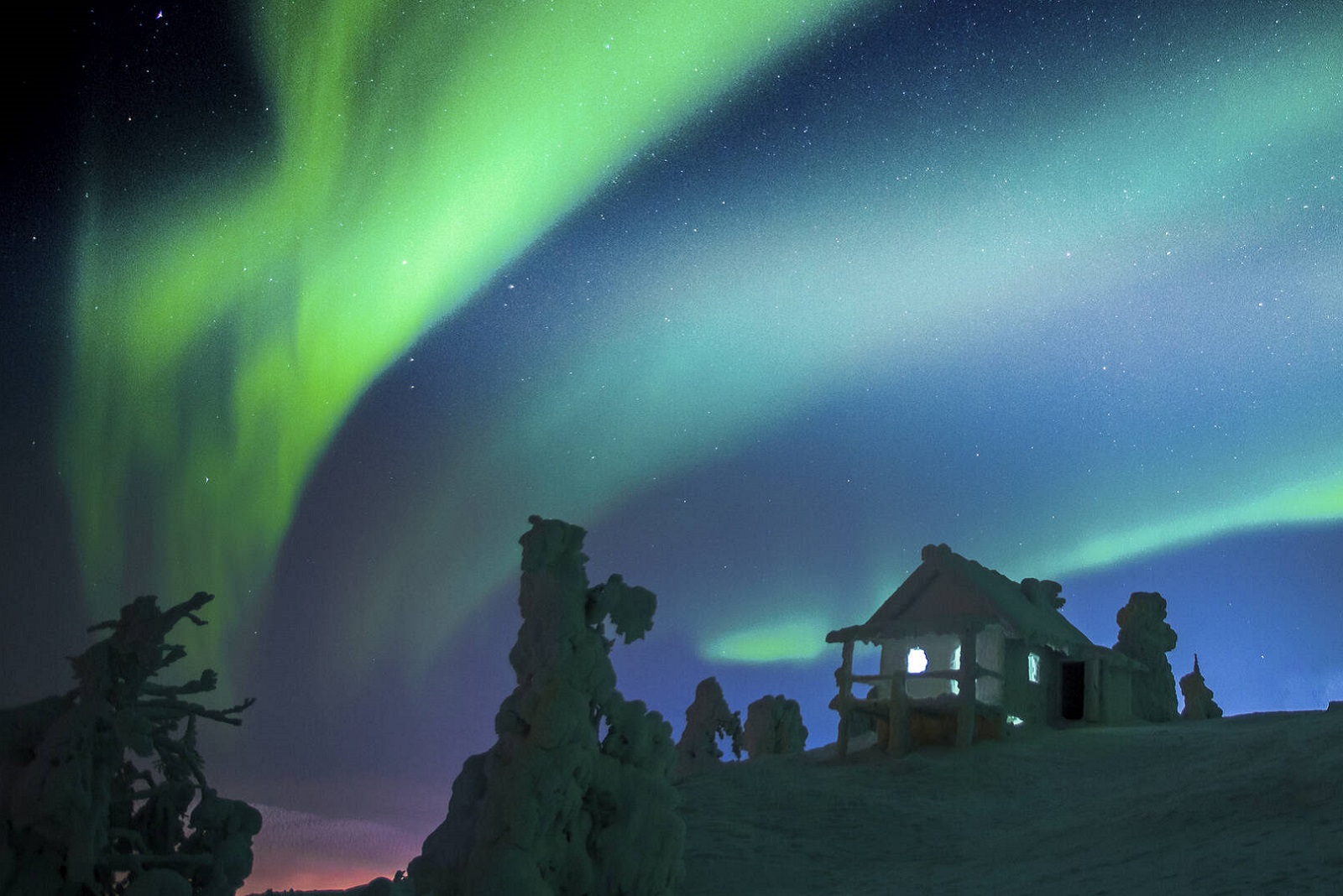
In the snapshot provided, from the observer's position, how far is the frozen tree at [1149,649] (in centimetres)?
4225

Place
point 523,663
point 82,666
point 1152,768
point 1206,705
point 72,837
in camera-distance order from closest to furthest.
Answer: point 72,837 → point 82,666 → point 523,663 → point 1152,768 → point 1206,705

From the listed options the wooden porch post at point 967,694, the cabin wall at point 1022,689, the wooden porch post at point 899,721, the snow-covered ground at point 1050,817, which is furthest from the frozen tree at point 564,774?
the cabin wall at point 1022,689

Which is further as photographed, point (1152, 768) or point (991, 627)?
point (991, 627)

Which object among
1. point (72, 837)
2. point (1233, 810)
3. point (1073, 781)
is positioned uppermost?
point (1073, 781)

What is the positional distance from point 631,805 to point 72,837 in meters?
11.1

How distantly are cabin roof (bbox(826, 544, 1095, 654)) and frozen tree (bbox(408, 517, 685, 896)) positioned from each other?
66.5 feet

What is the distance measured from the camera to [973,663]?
33.6m

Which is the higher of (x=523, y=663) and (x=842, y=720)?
(x=842, y=720)

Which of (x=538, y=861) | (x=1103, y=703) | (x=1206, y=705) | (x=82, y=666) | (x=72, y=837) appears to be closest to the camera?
(x=72, y=837)

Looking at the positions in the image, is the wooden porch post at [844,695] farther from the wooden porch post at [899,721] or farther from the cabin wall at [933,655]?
the cabin wall at [933,655]

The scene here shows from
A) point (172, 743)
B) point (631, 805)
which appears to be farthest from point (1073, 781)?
point (172, 743)

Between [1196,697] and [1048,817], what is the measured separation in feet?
83.5

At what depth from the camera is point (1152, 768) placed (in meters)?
25.9

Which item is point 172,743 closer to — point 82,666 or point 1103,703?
point 82,666
